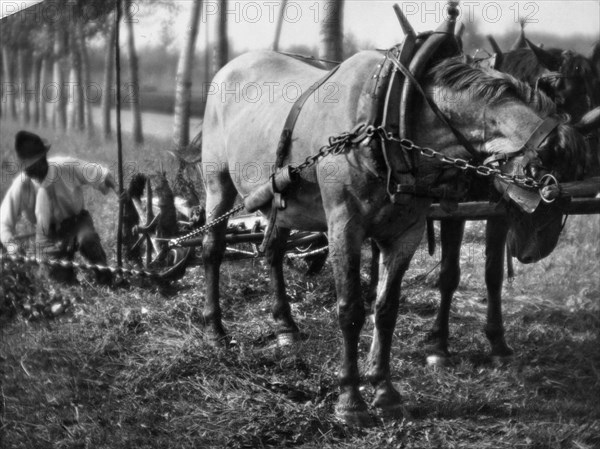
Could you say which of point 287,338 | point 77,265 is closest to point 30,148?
point 77,265

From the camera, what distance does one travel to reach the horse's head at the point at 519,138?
270 centimetres

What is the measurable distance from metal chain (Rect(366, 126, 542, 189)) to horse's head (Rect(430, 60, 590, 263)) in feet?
0.06

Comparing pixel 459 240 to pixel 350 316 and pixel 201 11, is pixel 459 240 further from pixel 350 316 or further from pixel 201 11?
pixel 201 11

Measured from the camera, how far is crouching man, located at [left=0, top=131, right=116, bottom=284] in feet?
13.7

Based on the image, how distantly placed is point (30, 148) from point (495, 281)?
2.58 meters

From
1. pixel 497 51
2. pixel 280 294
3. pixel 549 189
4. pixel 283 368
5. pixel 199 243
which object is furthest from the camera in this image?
pixel 199 243

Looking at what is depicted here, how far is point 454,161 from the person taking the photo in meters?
2.85

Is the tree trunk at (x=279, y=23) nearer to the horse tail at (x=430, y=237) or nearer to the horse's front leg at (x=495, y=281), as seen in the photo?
the horse tail at (x=430, y=237)

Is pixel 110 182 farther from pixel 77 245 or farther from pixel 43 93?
pixel 43 93

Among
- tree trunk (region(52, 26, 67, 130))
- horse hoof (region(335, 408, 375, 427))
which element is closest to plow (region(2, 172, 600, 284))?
tree trunk (region(52, 26, 67, 130))

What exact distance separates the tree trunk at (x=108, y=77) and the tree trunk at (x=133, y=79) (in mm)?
107

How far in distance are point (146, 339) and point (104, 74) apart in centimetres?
141

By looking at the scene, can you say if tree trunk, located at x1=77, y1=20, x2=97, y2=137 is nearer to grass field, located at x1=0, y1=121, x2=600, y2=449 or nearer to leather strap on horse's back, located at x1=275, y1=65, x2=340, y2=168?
grass field, located at x1=0, y1=121, x2=600, y2=449

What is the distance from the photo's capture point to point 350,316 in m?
3.10
